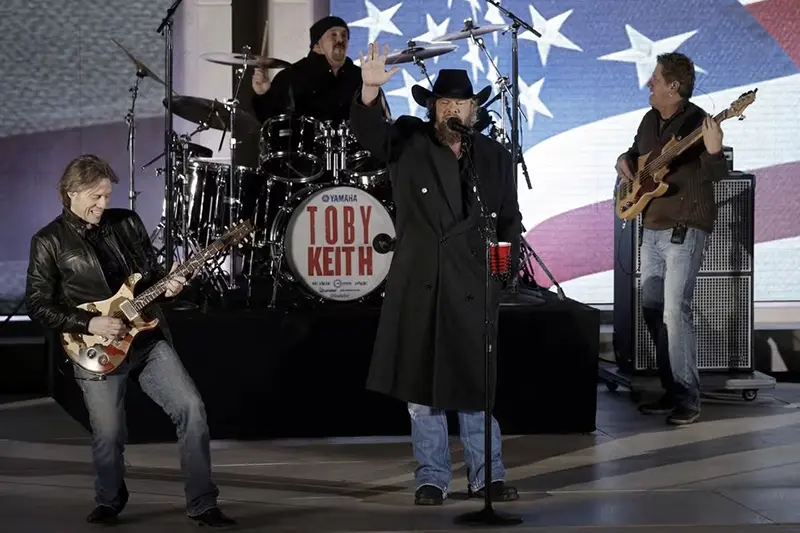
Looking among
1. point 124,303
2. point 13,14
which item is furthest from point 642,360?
point 13,14

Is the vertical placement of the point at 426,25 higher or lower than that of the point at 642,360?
higher

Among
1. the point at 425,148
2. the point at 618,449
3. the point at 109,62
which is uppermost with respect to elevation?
the point at 109,62

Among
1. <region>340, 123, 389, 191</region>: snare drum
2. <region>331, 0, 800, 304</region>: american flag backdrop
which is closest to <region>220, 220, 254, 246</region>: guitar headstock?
<region>340, 123, 389, 191</region>: snare drum

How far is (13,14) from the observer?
11344 mm

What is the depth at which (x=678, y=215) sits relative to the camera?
8398mm

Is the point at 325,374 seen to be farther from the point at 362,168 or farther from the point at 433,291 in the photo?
the point at 433,291

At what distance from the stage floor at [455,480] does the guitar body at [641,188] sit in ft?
4.59

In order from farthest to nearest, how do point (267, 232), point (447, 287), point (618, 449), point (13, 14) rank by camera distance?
1. point (13, 14)
2. point (267, 232)
3. point (618, 449)
4. point (447, 287)

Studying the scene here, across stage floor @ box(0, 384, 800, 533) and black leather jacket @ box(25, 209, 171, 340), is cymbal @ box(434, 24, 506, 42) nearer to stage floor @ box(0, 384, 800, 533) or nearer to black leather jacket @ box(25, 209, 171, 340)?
stage floor @ box(0, 384, 800, 533)

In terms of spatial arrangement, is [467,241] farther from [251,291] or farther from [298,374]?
[251,291]

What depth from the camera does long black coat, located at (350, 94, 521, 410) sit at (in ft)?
20.8

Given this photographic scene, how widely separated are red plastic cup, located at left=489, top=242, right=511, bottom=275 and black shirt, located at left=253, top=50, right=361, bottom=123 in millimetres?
3750

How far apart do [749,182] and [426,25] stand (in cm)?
337

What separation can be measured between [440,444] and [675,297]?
104 inches
